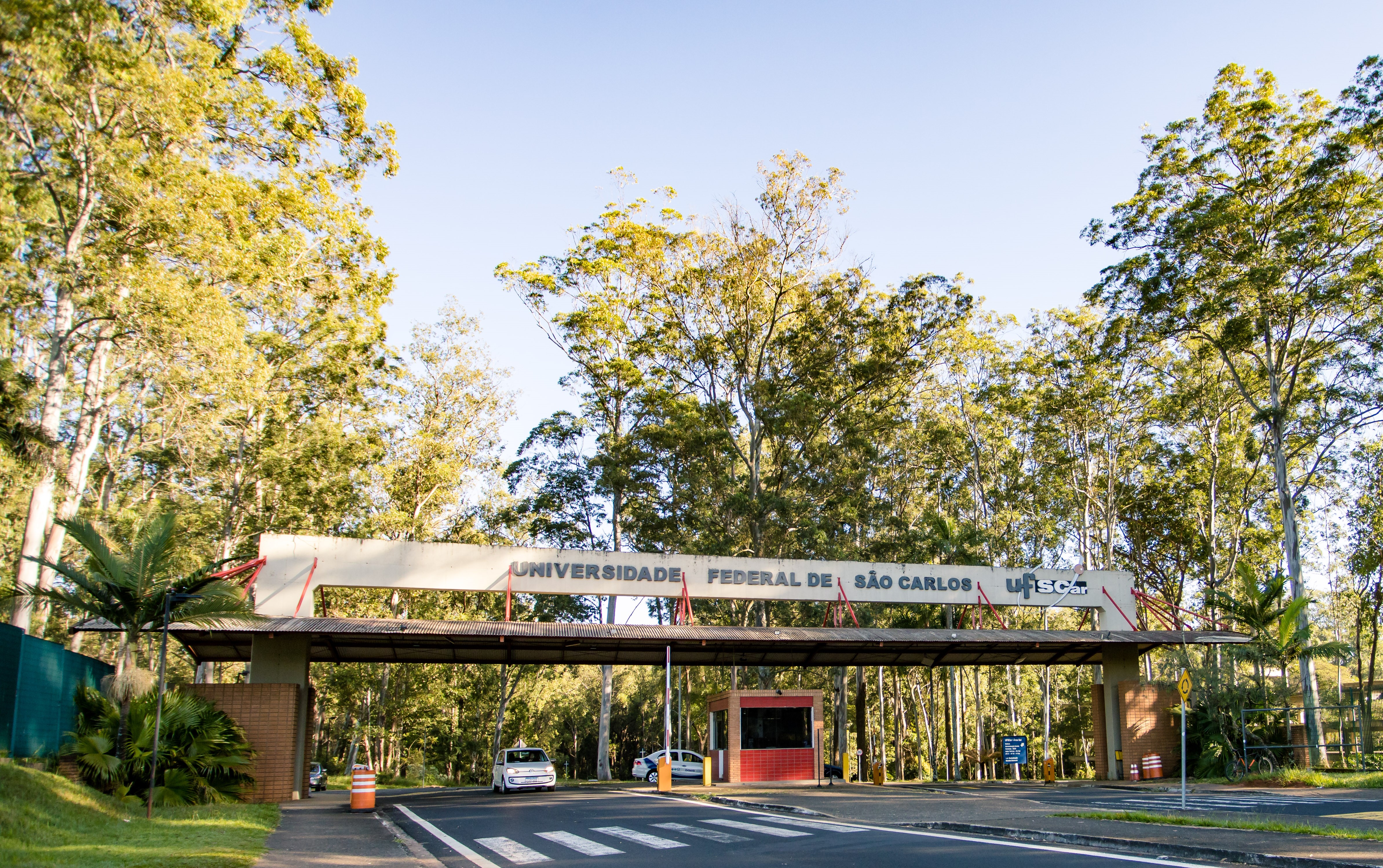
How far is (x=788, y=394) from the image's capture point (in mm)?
36438

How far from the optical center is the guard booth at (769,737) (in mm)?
25391

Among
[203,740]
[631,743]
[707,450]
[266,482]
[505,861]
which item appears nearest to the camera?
[505,861]

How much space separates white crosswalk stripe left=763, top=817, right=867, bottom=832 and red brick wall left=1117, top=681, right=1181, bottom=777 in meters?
15.7

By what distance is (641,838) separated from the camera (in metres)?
11.6

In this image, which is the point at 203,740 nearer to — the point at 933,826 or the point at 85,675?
the point at 85,675

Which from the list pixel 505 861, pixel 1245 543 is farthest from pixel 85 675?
pixel 1245 543

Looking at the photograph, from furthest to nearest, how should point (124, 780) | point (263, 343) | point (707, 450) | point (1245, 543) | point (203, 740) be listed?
1. point (1245, 543)
2. point (707, 450)
3. point (263, 343)
4. point (203, 740)
5. point (124, 780)

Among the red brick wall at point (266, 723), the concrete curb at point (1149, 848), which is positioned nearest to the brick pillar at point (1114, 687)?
the concrete curb at point (1149, 848)

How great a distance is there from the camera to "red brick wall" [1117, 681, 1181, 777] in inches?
1014

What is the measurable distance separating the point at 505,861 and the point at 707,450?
88.3 ft

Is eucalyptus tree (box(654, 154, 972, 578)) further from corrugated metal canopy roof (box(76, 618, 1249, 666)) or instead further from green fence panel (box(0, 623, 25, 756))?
green fence panel (box(0, 623, 25, 756))

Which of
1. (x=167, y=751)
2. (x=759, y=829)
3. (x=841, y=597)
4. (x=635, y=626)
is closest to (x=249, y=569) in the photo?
(x=167, y=751)

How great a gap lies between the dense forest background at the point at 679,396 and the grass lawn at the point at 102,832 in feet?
16.2

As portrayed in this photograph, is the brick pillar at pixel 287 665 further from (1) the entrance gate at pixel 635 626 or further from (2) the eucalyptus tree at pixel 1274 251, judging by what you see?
(2) the eucalyptus tree at pixel 1274 251
